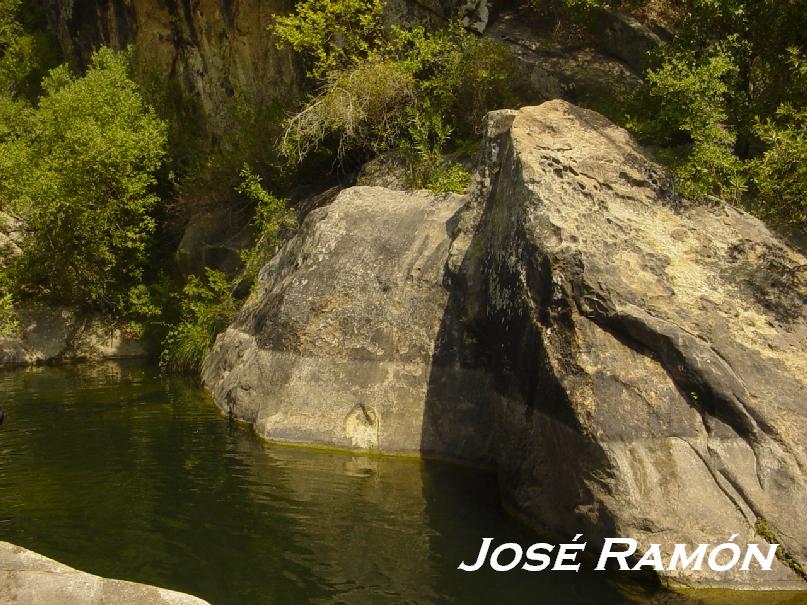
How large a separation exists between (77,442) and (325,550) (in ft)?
19.5

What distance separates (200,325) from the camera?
739 inches

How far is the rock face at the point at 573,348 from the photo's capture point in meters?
8.18

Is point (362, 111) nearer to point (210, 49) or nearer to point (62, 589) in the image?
point (210, 49)

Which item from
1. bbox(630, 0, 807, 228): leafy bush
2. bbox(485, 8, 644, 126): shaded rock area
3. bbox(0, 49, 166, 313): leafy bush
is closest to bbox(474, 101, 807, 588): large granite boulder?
bbox(630, 0, 807, 228): leafy bush

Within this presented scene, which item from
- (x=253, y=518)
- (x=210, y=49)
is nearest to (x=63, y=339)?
(x=210, y=49)

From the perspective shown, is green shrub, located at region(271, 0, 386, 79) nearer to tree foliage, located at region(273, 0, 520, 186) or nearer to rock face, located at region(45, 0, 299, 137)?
tree foliage, located at region(273, 0, 520, 186)

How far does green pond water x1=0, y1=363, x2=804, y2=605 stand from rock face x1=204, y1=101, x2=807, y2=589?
2.07 feet

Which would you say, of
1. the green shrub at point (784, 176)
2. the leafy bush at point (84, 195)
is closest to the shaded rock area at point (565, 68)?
the green shrub at point (784, 176)

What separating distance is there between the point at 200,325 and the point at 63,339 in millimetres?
5657

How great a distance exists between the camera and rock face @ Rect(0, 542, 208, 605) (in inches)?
219

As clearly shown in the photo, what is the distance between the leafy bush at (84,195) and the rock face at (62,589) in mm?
17205

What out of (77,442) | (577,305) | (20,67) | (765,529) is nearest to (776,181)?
(577,305)

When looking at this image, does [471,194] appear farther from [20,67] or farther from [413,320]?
[20,67]

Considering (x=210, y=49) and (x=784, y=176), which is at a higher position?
(x=210, y=49)
